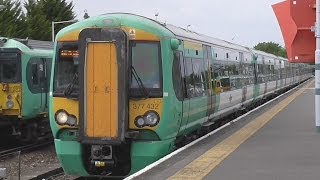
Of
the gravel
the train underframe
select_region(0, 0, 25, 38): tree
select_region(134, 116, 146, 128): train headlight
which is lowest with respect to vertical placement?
the gravel

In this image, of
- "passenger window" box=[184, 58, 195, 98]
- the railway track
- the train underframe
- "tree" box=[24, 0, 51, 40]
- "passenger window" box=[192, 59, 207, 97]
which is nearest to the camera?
"passenger window" box=[184, 58, 195, 98]

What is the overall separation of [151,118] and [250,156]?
6.19ft

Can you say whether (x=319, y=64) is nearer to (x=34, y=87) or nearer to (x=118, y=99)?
(x=118, y=99)

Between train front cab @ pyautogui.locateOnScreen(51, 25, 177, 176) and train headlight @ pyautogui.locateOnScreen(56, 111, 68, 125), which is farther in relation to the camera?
train headlight @ pyautogui.locateOnScreen(56, 111, 68, 125)

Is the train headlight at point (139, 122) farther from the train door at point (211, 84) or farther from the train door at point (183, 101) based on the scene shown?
the train door at point (211, 84)

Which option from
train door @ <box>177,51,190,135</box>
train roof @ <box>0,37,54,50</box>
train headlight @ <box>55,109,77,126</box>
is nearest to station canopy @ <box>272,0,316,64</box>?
train door @ <box>177,51,190,135</box>

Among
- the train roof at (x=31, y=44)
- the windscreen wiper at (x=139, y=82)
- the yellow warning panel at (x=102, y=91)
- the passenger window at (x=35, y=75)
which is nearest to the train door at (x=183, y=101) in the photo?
the windscreen wiper at (x=139, y=82)

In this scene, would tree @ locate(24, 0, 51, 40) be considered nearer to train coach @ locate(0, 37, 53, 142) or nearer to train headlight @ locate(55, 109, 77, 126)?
train coach @ locate(0, 37, 53, 142)

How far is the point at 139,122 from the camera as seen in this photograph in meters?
9.87

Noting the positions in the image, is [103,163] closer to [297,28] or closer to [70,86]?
[70,86]

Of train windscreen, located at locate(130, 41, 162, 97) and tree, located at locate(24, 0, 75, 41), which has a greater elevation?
tree, located at locate(24, 0, 75, 41)

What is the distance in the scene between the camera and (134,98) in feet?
32.3

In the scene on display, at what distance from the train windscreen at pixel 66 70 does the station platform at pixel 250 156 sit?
6.98 feet

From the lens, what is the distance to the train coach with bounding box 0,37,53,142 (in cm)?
1611
